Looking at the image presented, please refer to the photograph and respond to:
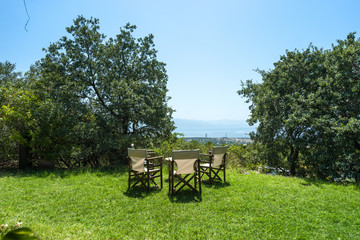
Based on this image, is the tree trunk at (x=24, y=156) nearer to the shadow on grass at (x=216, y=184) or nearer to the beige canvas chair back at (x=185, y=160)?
the beige canvas chair back at (x=185, y=160)

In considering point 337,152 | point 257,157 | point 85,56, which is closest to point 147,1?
point 85,56

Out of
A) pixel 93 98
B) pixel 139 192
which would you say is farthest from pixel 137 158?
pixel 93 98

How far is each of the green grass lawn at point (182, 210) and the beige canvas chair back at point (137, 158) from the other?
603 millimetres

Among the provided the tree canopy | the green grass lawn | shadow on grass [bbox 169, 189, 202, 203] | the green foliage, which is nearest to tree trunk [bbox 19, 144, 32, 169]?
the tree canopy

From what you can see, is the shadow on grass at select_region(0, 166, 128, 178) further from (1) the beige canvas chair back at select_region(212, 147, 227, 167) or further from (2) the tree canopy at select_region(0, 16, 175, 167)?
(1) the beige canvas chair back at select_region(212, 147, 227, 167)

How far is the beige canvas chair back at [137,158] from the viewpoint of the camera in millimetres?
4801

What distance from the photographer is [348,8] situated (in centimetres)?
748

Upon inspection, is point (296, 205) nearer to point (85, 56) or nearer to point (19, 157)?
point (19, 157)

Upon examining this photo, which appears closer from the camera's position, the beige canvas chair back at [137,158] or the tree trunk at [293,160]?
the beige canvas chair back at [137,158]

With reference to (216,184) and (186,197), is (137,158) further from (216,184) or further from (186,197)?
(216,184)

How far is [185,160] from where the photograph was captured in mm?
4652

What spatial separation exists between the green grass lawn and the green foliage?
1776 mm

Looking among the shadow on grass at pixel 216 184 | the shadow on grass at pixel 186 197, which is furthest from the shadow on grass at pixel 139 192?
the shadow on grass at pixel 216 184

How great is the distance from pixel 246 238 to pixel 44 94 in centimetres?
887
